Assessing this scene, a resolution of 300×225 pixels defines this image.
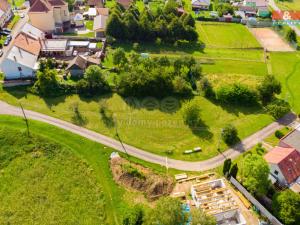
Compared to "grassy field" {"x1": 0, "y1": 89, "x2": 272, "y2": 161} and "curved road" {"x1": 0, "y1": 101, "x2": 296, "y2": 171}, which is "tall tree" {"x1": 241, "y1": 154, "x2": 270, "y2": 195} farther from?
"grassy field" {"x1": 0, "y1": 89, "x2": 272, "y2": 161}

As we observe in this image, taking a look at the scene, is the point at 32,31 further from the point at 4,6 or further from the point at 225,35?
the point at 225,35

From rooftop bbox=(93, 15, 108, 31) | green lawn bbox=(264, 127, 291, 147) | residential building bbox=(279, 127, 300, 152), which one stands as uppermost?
rooftop bbox=(93, 15, 108, 31)

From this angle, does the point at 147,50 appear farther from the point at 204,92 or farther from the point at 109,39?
the point at 204,92

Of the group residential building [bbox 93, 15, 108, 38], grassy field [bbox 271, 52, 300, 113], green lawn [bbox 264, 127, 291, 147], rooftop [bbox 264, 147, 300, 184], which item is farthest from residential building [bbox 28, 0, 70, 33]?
rooftop [bbox 264, 147, 300, 184]

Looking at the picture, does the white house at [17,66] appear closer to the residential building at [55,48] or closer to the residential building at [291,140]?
the residential building at [55,48]

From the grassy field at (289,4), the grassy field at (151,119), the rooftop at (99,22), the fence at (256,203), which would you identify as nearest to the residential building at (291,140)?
the grassy field at (151,119)
